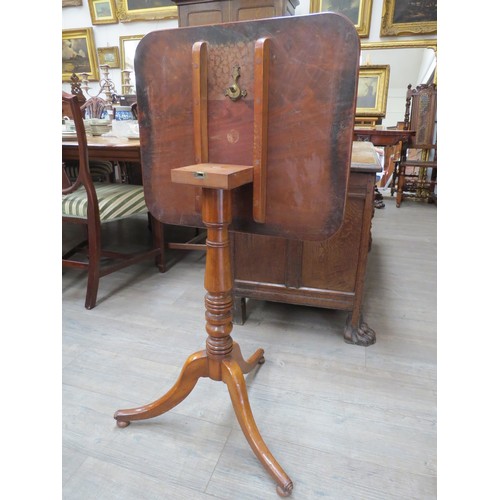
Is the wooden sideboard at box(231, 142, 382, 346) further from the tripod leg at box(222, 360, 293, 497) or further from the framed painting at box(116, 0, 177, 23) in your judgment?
the framed painting at box(116, 0, 177, 23)

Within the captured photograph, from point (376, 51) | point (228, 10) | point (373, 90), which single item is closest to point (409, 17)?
Answer: point (376, 51)

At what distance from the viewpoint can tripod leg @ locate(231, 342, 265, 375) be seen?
1.08m

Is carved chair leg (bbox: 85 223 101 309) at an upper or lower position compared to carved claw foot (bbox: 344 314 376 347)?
upper

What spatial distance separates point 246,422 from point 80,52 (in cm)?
556

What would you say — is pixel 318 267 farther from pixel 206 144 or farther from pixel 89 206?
pixel 89 206

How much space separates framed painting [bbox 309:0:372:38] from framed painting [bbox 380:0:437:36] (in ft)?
0.55

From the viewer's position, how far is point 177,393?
1032mm

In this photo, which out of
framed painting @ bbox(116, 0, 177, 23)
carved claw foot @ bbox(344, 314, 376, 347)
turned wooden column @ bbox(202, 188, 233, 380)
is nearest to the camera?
turned wooden column @ bbox(202, 188, 233, 380)

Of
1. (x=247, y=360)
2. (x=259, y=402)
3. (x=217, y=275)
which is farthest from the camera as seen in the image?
(x=247, y=360)

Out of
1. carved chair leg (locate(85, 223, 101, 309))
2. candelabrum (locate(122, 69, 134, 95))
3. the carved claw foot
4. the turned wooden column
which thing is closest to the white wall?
candelabrum (locate(122, 69, 134, 95))

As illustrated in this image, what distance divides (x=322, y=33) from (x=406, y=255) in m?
2.12

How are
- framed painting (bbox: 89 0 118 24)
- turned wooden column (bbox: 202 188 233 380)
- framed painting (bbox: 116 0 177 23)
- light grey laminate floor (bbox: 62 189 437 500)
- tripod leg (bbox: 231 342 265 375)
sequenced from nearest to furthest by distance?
turned wooden column (bbox: 202 188 233 380) → light grey laminate floor (bbox: 62 189 437 500) → tripod leg (bbox: 231 342 265 375) → framed painting (bbox: 116 0 177 23) → framed painting (bbox: 89 0 118 24)

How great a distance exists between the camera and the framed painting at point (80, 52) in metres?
4.77

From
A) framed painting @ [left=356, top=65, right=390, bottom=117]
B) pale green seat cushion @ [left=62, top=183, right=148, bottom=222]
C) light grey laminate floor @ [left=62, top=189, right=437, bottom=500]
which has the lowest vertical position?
light grey laminate floor @ [left=62, top=189, right=437, bottom=500]
